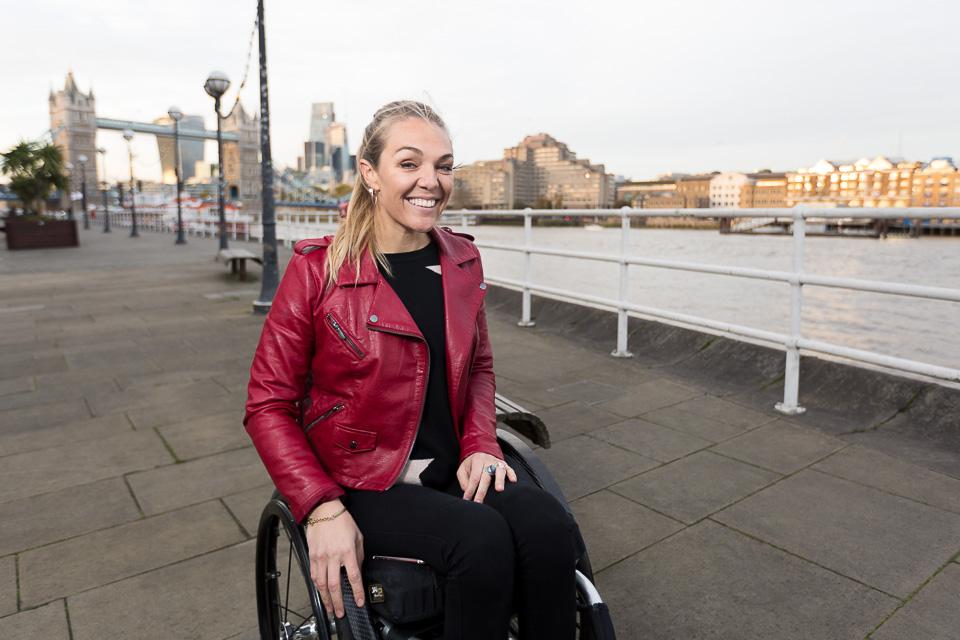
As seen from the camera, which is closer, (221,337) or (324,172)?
(221,337)

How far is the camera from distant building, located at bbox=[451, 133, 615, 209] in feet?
109

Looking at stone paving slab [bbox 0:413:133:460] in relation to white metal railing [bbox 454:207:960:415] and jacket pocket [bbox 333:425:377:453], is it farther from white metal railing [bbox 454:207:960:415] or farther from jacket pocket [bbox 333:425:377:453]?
white metal railing [bbox 454:207:960:415]

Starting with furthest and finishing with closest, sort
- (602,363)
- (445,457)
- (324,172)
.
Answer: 1. (324,172)
2. (602,363)
3. (445,457)

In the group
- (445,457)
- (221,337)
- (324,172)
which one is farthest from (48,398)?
(324,172)

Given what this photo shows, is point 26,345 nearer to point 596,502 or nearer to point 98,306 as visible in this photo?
point 98,306

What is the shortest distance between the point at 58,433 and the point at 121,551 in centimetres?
159

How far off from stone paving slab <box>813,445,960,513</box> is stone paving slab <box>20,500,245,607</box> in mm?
2466

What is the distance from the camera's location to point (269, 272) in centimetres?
767

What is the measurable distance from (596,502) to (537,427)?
75cm

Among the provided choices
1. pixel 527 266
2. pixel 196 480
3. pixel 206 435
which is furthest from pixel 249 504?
pixel 527 266

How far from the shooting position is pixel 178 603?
2.07m

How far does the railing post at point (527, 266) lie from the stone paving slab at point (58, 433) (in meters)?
3.48

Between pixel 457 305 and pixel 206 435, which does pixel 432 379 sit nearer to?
pixel 457 305

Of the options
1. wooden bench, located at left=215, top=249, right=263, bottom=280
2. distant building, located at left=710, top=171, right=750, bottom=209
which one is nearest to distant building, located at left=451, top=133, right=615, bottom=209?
distant building, located at left=710, top=171, right=750, bottom=209
